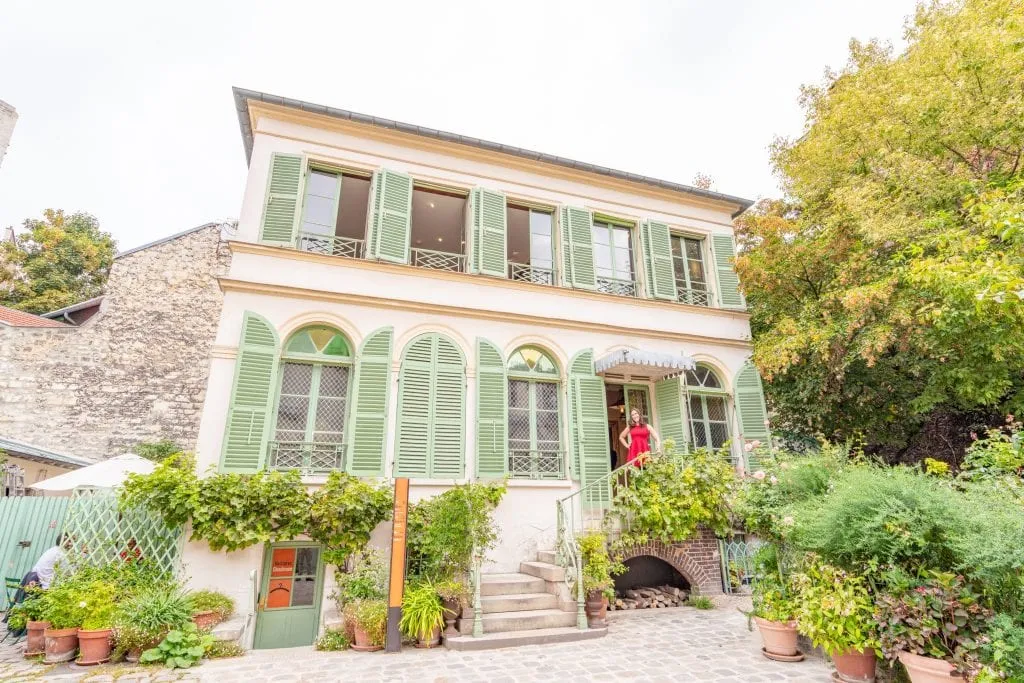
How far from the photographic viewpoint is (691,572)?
7707mm

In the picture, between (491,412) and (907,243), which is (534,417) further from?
(907,243)

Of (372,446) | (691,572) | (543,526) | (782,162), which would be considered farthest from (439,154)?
(691,572)

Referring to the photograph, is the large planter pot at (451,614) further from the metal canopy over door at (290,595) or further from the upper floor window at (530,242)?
the upper floor window at (530,242)

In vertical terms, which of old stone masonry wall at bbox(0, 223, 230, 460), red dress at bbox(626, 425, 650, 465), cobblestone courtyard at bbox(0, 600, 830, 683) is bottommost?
cobblestone courtyard at bbox(0, 600, 830, 683)

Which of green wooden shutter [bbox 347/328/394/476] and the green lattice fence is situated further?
green wooden shutter [bbox 347/328/394/476]

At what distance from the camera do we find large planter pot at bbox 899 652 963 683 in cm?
348

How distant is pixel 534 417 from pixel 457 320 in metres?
2.11

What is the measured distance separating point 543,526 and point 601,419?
2.09m

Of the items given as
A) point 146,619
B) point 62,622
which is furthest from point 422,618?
point 62,622

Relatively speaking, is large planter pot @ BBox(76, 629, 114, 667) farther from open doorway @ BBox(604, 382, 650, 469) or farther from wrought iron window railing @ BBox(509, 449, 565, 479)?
open doorway @ BBox(604, 382, 650, 469)

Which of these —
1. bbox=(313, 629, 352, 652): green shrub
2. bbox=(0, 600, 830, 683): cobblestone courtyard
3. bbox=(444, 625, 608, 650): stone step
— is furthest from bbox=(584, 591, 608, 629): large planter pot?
bbox=(313, 629, 352, 652): green shrub

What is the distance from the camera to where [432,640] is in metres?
5.40

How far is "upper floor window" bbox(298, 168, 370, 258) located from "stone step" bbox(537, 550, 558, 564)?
5.65 meters

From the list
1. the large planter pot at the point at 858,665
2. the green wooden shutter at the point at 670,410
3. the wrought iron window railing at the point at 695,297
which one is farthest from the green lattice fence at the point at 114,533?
the wrought iron window railing at the point at 695,297
